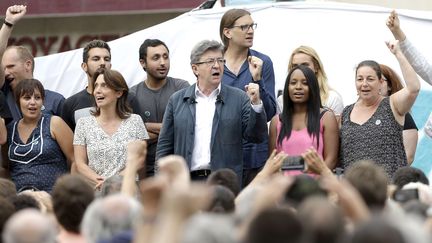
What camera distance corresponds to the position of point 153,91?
11.2 meters

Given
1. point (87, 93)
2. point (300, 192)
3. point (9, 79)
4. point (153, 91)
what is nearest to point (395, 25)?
point (153, 91)

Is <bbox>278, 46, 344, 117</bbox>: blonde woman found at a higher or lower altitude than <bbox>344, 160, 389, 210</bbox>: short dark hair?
higher

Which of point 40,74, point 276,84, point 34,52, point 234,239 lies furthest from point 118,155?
point 34,52

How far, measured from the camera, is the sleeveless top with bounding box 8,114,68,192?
10.7 meters

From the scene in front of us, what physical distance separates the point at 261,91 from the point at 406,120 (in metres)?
1.15

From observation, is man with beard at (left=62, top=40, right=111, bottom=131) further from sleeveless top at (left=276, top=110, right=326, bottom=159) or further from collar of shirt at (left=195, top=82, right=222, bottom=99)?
sleeveless top at (left=276, top=110, right=326, bottom=159)

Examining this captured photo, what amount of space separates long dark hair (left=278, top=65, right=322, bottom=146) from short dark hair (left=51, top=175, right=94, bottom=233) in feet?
10.2

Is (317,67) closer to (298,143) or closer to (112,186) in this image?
(298,143)

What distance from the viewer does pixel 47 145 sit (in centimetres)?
1074

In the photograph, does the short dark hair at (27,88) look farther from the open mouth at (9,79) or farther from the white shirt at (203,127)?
the white shirt at (203,127)

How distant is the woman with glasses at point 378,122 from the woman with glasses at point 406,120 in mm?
350

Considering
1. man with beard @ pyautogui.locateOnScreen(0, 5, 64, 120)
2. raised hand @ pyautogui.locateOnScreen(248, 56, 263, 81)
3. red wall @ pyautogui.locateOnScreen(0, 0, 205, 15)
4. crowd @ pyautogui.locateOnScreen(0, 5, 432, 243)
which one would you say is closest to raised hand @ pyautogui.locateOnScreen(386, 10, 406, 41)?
crowd @ pyautogui.locateOnScreen(0, 5, 432, 243)

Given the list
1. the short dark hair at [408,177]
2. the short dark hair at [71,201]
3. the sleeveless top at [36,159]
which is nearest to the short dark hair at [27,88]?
the sleeveless top at [36,159]

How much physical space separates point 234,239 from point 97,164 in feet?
17.5
